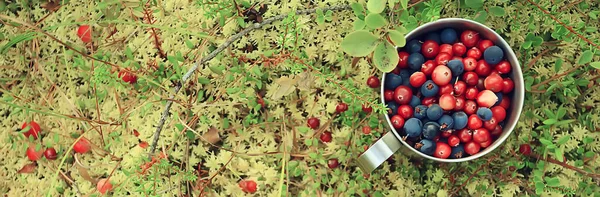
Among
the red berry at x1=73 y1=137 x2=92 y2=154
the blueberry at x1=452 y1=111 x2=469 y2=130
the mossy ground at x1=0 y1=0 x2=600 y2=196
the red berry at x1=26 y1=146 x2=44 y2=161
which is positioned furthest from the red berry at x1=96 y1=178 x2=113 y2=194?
the blueberry at x1=452 y1=111 x2=469 y2=130

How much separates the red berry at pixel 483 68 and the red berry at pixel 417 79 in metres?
0.18

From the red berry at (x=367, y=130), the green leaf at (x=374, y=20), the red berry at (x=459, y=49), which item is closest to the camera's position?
the green leaf at (x=374, y=20)

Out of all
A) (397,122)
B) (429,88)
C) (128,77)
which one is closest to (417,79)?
(429,88)

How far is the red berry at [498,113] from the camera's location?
1634 mm

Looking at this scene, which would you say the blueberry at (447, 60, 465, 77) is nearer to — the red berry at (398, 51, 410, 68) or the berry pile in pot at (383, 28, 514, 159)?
the berry pile in pot at (383, 28, 514, 159)

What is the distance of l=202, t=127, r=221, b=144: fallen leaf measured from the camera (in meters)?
1.82

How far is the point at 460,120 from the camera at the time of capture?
1604 mm

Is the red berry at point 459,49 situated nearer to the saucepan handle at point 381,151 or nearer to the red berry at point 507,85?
the red berry at point 507,85

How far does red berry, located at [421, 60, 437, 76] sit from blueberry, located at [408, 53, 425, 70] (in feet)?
0.04

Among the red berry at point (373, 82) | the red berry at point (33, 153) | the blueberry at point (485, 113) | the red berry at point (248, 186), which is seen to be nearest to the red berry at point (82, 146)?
the red berry at point (33, 153)

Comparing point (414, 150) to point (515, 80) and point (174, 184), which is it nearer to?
point (515, 80)

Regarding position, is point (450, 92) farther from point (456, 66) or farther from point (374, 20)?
point (374, 20)

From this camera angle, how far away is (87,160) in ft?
6.19

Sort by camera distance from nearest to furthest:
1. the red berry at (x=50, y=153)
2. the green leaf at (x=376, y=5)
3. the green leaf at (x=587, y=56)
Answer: the green leaf at (x=376, y=5), the green leaf at (x=587, y=56), the red berry at (x=50, y=153)
